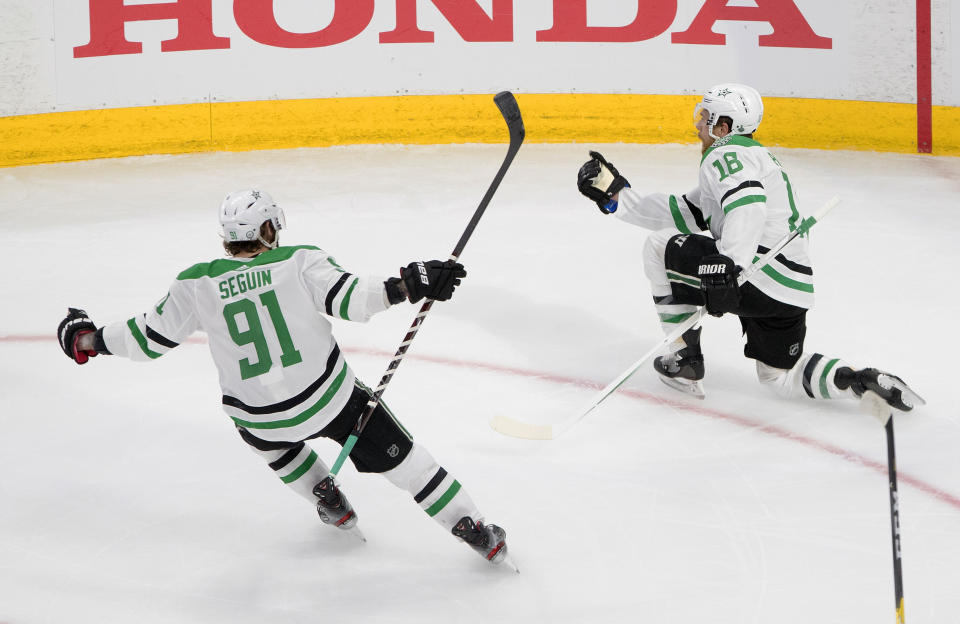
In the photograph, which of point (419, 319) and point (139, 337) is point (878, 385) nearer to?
point (419, 319)

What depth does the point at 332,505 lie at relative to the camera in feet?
8.80

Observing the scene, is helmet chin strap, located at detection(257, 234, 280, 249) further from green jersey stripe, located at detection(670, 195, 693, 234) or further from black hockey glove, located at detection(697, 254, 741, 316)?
green jersey stripe, located at detection(670, 195, 693, 234)

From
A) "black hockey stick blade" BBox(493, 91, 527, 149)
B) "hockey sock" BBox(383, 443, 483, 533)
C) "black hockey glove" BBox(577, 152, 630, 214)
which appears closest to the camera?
"hockey sock" BBox(383, 443, 483, 533)

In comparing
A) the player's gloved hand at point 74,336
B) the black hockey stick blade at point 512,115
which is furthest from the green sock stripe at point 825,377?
the player's gloved hand at point 74,336

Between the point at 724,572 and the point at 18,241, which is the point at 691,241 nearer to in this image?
the point at 724,572

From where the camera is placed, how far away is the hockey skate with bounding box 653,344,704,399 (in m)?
3.47

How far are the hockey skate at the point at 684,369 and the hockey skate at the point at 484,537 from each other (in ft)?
3.61

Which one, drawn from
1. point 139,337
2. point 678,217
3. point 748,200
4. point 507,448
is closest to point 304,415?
point 139,337

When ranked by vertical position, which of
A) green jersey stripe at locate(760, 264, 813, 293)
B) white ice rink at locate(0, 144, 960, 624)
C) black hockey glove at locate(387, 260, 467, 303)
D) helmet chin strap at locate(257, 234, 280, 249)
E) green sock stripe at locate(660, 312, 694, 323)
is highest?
helmet chin strap at locate(257, 234, 280, 249)

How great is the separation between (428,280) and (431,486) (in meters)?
0.49

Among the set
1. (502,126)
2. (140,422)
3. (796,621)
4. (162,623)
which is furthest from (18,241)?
(796,621)

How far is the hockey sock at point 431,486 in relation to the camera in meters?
2.52

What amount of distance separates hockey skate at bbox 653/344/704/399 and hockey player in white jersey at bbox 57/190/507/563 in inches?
43.9

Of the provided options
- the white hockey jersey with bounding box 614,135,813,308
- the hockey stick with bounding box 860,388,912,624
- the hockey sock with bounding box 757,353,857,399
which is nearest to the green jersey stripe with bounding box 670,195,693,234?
the white hockey jersey with bounding box 614,135,813,308
